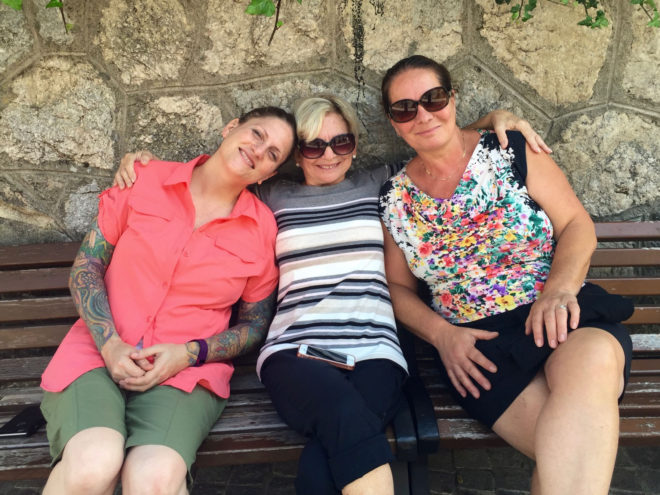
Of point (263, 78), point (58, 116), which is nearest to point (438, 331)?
point (263, 78)

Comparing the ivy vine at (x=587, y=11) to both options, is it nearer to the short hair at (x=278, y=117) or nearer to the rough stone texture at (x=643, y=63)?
the rough stone texture at (x=643, y=63)

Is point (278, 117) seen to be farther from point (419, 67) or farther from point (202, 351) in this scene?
point (202, 351)

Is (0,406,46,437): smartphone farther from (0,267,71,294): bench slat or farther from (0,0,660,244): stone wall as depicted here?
(0,0,660,244): stone wall

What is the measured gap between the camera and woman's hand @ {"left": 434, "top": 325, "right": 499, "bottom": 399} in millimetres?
2117

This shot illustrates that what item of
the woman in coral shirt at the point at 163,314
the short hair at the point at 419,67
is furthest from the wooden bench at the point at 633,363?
the short hair at the point at 419,67

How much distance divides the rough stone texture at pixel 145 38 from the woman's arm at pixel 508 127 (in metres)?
1.46

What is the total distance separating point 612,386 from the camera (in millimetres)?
1793

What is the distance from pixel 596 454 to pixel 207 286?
4.93 ft

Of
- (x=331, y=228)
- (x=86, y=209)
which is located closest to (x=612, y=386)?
(x=331, y=228)

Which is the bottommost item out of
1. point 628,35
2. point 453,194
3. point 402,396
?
point 402,396

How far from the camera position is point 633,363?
254 centimetres

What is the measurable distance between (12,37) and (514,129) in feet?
7.76

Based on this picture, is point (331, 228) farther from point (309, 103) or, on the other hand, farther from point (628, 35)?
point (628, 35)

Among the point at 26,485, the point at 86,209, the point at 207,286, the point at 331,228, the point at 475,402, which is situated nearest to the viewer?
the point at 475,402
